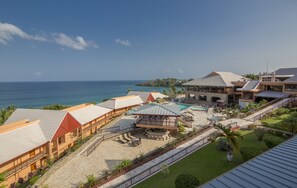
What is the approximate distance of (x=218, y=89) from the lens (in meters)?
46.1

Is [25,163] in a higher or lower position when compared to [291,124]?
lower

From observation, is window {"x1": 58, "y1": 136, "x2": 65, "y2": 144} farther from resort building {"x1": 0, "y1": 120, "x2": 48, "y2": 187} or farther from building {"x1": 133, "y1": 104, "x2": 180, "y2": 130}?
building {"x1": 133, "y1": 104, "x2": 180, "y2": 130}

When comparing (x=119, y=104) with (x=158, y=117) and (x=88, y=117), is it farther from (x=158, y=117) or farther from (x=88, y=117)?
(x=158, y=117)

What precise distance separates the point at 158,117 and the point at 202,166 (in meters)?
11.9

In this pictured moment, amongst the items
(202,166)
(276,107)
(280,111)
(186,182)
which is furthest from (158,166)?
(276,107)

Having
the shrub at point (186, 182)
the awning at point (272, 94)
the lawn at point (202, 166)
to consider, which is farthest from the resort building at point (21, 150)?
the awning at point (272, 94)

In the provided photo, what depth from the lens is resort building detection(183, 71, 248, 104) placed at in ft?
144

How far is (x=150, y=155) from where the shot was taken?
59.3ft

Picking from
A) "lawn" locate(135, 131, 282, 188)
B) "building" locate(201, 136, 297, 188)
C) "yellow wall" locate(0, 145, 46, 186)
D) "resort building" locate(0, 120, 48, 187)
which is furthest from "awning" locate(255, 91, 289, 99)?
"yellow wall" locate(0, 145, 46, 186)

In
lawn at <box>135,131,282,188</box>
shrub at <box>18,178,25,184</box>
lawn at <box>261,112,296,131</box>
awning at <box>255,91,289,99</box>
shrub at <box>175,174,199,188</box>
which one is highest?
awning at <box>255,91,289,99</box>

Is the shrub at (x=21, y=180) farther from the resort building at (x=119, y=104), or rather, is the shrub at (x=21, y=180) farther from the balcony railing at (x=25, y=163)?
the resort building at (x=119, y=104)

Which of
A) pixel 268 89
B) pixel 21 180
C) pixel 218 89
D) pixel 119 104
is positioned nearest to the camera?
pixel 21 180

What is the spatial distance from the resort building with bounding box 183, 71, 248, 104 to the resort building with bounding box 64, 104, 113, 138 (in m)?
25.8

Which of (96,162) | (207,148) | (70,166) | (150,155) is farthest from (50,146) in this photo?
(207,148)
